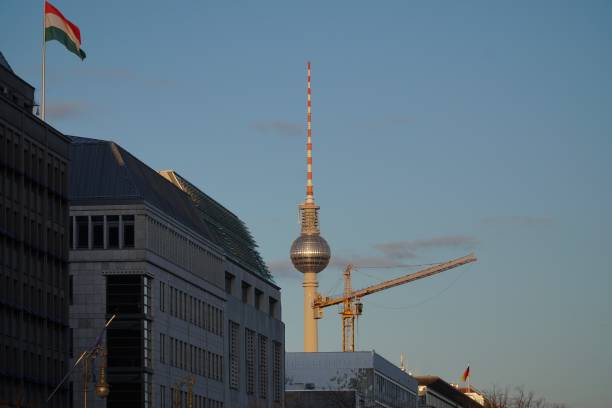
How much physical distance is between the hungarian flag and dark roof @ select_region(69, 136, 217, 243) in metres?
30.9

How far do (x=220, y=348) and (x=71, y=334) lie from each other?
3049cm

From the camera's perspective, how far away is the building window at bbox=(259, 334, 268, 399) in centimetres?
19175

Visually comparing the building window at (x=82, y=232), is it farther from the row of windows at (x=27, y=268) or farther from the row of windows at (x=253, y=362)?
the row of windows at (x=253, y=362)

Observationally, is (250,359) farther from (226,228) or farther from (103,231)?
(103,231)

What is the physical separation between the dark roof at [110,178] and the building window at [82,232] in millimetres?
1373

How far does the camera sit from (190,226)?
167m

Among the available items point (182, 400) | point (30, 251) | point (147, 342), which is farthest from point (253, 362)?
point (30, 251)

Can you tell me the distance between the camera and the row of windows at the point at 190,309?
Answer: 156 metres

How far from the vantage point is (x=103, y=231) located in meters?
151

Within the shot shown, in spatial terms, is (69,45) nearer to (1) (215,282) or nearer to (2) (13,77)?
(2) (13,77)

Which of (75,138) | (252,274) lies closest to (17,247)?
(75,138)

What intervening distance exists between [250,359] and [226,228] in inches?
525

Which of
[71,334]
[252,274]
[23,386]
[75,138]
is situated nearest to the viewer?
[23,386]

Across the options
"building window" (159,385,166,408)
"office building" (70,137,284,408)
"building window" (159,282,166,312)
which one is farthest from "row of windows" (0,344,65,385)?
"building window" (159,282,166,312)
